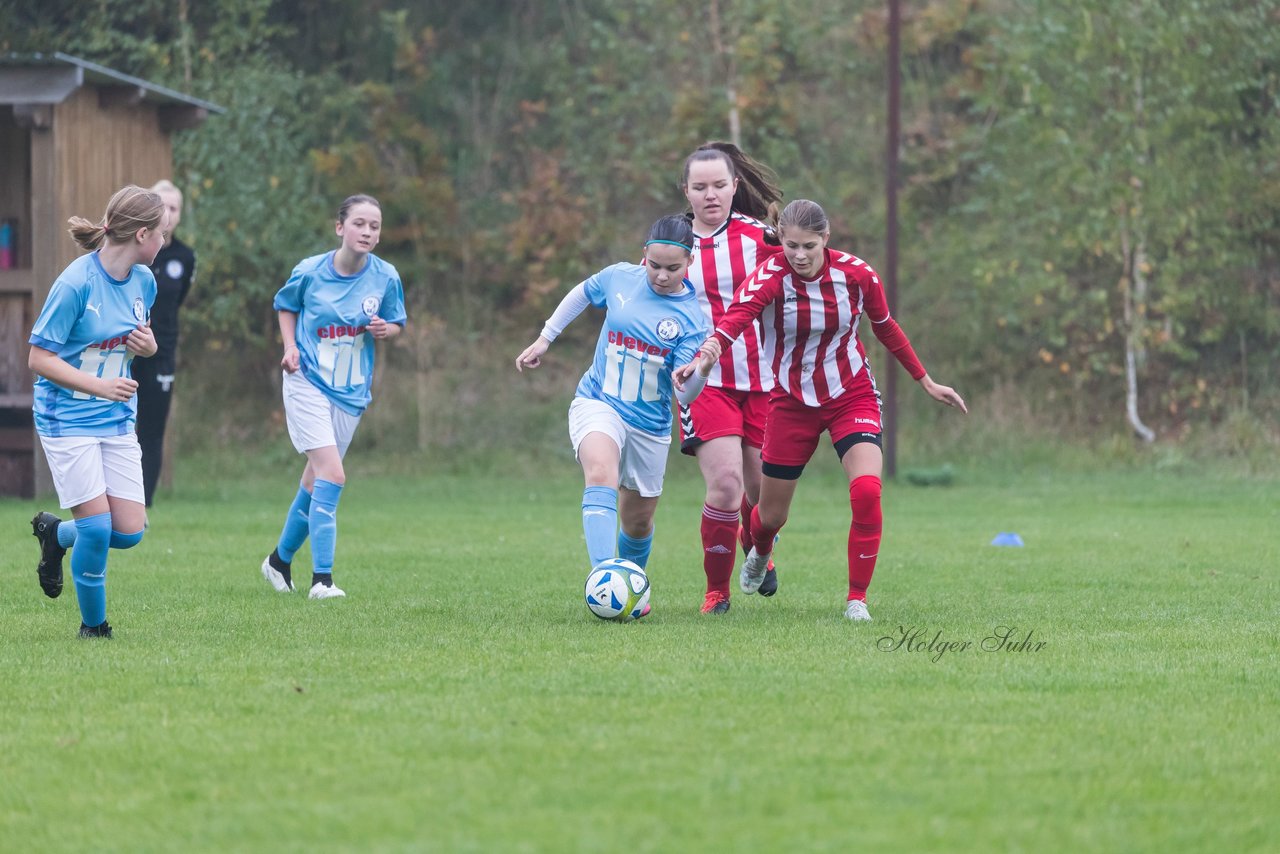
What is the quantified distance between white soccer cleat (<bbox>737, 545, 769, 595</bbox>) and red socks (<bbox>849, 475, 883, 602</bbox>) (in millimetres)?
876

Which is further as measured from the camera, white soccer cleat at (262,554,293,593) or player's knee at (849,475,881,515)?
white soccer cleat at (262,554,293,593)

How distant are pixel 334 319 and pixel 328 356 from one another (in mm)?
193

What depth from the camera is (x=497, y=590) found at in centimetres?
912

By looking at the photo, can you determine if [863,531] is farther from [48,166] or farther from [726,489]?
[48,166]

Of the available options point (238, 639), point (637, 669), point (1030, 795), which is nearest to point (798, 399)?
point (637, 669)

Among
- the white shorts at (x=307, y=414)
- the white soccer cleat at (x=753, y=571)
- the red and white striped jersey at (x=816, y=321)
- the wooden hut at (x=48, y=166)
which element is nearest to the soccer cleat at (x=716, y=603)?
the white soccer cleat at (x=753, y=571)

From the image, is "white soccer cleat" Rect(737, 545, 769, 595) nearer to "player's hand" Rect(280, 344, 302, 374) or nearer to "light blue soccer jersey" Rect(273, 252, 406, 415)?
"light blue soccer jersey" Rect(273, 252, 406, 415)

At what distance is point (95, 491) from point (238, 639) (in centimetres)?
83

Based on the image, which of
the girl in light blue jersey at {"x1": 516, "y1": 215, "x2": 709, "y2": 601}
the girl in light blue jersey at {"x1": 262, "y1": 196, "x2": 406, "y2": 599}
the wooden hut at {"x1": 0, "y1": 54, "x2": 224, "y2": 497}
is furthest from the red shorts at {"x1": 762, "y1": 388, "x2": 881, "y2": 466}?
the wooden hut at {"x1": 0, "y1": 54, "x2": 224, "y2": 497}

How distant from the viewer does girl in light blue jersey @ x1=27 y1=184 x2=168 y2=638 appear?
21.9 feet

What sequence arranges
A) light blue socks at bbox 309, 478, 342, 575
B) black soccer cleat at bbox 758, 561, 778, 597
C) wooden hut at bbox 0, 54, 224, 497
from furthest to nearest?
wooden hut at bbox 0, 54, 224, 497 → black soccer cleat at bbox 758, 561, 778, 597 → light blue socks at bbox 309, 478, 342, 575

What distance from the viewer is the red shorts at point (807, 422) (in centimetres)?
766

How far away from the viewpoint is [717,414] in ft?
26.2

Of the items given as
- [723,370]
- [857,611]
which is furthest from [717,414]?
[857,611]
